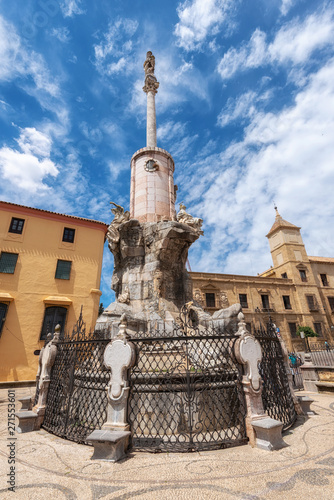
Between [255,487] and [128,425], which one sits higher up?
[128,425]

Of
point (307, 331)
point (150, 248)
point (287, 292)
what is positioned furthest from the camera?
point (287, 292)

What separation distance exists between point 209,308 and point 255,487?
29613 millimetres

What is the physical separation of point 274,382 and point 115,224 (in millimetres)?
7205

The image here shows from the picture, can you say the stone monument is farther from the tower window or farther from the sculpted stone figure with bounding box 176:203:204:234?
the tower window

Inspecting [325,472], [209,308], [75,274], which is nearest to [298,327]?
[209,308]

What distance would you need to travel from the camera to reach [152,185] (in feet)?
34.8

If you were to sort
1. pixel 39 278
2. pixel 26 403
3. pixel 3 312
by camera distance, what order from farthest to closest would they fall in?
1. pixel 39 278
2. pixel 3 312
3. pixel 26 403

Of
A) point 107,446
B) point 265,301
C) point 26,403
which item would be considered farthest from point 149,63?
point 265,301

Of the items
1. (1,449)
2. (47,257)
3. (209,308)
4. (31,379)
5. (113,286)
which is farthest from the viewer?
(209,308)

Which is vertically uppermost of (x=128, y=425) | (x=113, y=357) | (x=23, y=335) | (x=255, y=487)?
(x=23, y=335)

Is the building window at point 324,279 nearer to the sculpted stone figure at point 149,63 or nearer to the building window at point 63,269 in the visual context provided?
the building window at point 63,269

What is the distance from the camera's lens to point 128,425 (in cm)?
454

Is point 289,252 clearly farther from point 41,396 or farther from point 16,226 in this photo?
point 41,396

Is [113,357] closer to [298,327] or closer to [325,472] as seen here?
[325,472]
